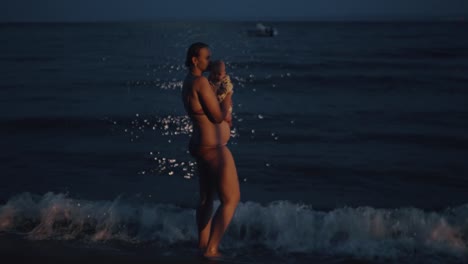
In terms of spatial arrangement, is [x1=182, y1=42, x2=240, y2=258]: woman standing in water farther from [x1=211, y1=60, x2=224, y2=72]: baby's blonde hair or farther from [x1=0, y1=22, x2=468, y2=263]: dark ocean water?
[x1=0, y1=22, x2=468, y2=263]: dark ocean water

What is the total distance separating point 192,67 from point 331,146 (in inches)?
268

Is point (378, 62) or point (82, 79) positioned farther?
point (378, 62)

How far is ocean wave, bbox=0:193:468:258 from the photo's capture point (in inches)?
226

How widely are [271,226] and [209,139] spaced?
6.44ft

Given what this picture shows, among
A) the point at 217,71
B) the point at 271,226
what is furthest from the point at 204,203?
the point at 271,226

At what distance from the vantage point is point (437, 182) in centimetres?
846

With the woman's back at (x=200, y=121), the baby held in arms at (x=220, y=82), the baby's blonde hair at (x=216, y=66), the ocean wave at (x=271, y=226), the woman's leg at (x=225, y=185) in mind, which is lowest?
the ocean wave at (x=271, y=226)

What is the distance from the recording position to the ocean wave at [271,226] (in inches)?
226

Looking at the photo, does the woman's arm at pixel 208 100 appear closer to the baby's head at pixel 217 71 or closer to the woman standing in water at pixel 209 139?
the woman standing in water at pixel 209 139

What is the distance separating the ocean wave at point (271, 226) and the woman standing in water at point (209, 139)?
979mm

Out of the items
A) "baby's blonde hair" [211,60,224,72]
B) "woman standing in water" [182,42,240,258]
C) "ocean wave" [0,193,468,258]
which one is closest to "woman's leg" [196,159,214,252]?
"woman standing in water" [182,42,240,258]

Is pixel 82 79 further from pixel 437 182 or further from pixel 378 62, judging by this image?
pixel 437 182

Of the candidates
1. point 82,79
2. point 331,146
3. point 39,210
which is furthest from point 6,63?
point 39,210

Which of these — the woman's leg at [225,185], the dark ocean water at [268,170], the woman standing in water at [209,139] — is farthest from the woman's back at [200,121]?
the dark ocean water at [268,170]
